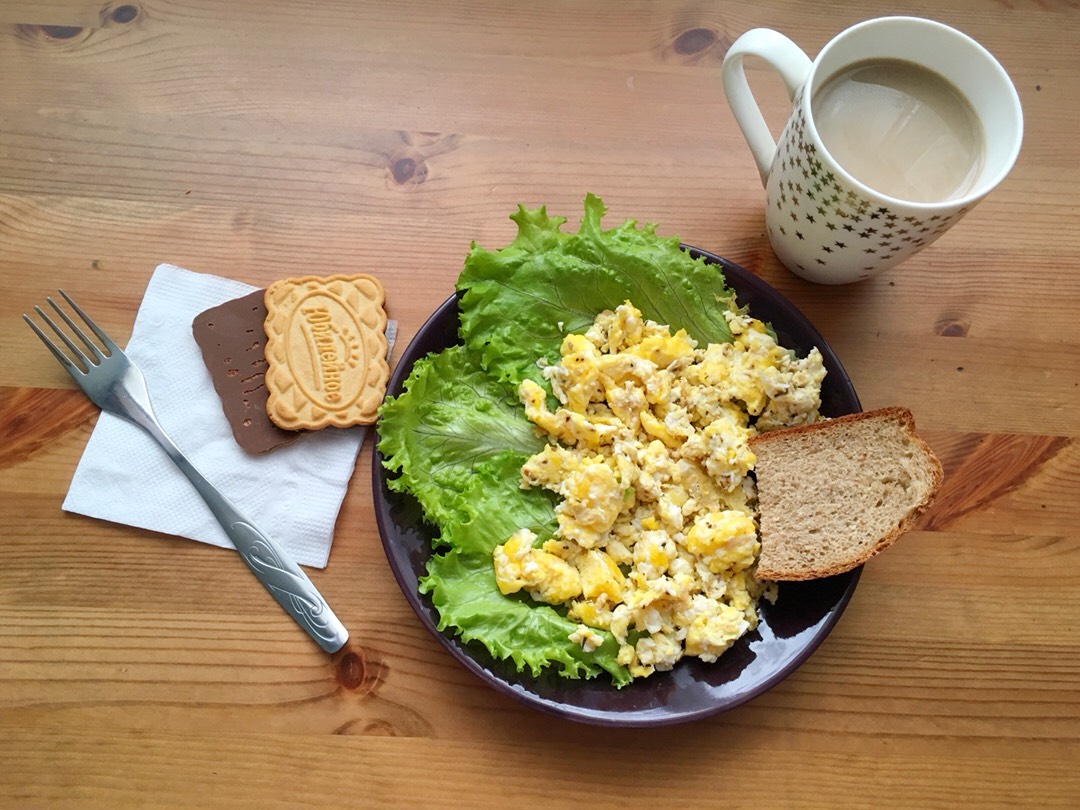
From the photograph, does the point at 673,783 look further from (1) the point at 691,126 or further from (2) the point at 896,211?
(1) the point at 691,126

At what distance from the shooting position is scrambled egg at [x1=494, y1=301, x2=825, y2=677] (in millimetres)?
1439

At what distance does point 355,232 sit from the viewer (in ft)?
5.82

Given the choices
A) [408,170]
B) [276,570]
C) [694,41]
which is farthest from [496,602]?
[694,41]

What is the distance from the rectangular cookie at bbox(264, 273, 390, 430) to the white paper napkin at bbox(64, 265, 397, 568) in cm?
6

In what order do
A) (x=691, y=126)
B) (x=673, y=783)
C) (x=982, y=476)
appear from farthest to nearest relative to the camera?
(x=691, y=126) → (x=982, y=476) → (x=673, y=783)

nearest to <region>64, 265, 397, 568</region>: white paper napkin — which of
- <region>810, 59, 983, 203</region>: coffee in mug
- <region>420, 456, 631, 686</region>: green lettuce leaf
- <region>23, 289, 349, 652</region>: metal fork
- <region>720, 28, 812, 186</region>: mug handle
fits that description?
<region>23, 289, 349, 652</region>: metal fork

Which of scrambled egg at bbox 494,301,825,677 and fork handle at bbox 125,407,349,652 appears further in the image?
fork handle at bbox 125,407,349,652

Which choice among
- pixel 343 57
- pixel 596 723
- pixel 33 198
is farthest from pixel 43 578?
pixel 343 57

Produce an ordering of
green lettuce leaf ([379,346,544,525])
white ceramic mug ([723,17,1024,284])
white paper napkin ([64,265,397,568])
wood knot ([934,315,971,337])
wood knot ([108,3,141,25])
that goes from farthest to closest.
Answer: wood knot ([108,3,141,25]), wood knot ([934,315,971,337]), white paper napkin ([64,265,397,568]), green lettuce leaf ([379,346,544,525]), white ceramic mug ([723,17,1024,284])

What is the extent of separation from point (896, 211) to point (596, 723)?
0.95 metres

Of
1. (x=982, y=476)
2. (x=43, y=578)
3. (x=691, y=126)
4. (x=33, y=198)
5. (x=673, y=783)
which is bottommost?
(x=673, y=783)

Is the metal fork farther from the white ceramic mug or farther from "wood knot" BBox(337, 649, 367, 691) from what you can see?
the white ceramic mug

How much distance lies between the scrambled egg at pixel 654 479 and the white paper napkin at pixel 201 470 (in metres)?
0.39

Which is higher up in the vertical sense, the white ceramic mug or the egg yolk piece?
the white ceramic mug
